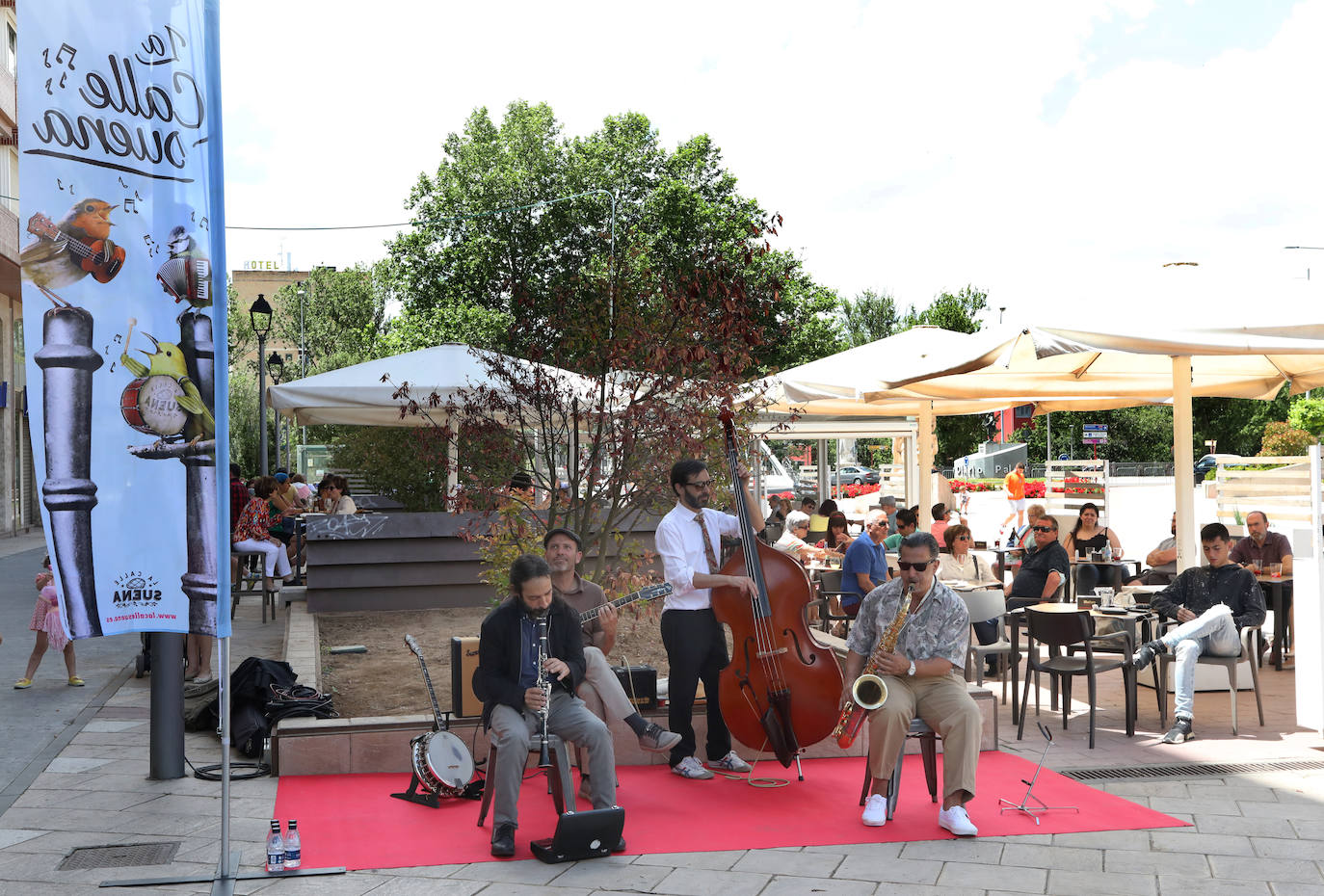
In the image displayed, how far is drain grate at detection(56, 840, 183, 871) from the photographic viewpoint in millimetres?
4602

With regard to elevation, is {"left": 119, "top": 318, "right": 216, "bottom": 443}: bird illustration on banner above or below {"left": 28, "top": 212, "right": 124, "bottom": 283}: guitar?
below

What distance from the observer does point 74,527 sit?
4289 millimetres

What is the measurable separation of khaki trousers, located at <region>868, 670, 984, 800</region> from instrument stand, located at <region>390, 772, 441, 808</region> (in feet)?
6.56

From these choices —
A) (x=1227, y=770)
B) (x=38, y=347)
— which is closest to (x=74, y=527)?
(x=38, y=347)

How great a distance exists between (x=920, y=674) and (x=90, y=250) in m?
3.82

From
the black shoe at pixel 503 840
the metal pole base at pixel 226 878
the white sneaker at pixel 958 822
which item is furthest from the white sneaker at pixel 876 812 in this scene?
the metal pole base at pixel 226 878

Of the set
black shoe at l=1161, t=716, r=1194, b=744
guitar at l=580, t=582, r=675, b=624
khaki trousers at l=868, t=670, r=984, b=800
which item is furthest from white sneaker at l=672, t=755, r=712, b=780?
black shoe at l=1161, t=716, r=1194, b=744

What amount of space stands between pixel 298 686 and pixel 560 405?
2396mm

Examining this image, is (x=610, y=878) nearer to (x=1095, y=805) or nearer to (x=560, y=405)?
(x=1095, y=805)

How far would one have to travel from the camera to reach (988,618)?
7.42m

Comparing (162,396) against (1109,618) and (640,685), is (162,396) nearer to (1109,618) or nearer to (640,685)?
(640,685)

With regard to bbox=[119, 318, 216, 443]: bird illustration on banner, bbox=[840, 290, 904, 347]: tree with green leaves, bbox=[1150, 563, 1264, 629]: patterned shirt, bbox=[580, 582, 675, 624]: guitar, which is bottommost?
bbox=[1150, 563, 1264, 629]: patterned shirt

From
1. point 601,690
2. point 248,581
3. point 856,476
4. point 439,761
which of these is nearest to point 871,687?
point 601,690

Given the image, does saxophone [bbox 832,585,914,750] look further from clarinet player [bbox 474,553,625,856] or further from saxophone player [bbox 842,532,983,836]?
clarinet player [bbox 474,553,625,856]
